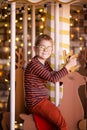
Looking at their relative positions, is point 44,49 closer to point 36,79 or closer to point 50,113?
point 36,79

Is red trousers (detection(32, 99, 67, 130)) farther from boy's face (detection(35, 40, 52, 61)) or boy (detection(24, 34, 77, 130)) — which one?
boy's face (detection(35, 40, 52, 61))

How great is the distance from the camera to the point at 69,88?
2.61 metres

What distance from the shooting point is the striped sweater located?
95.4 inches

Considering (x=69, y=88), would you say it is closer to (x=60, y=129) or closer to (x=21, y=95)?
(x=60, y=129)

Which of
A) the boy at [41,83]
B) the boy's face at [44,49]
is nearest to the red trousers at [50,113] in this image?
the boy at [41,83]

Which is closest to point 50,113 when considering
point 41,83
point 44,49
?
point 41,83

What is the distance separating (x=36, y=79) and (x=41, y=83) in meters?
0.05

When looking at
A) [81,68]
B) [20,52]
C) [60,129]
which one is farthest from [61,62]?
[60,129]

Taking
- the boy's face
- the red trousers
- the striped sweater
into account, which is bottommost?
the red trousers

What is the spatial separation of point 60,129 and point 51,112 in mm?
133

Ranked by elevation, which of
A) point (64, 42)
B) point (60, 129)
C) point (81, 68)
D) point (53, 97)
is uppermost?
point (64, 42)

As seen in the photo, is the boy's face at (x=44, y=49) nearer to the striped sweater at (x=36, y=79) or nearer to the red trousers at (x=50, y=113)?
the striped sweater at (x=36, y=79)

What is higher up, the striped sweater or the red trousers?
the striped sweater

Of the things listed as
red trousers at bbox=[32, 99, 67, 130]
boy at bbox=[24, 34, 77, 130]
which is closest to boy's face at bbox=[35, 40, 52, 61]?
boy at bbox=[24, 34, 77, 130]
